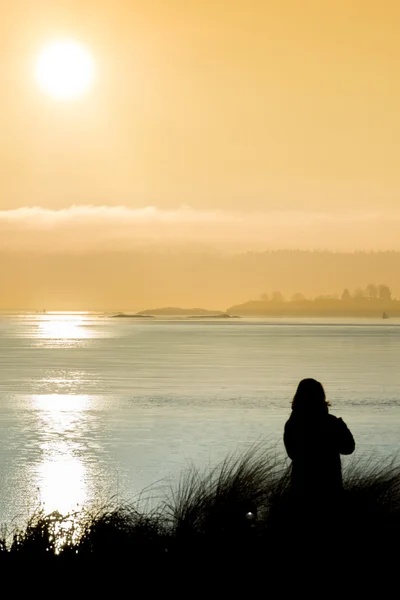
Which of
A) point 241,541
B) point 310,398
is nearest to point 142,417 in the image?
point 241,541

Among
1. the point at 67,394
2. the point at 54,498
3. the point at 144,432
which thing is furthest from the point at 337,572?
the point at 67,394


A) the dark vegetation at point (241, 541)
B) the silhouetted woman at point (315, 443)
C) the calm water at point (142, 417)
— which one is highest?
the silhouetted woman at point (315, 443)

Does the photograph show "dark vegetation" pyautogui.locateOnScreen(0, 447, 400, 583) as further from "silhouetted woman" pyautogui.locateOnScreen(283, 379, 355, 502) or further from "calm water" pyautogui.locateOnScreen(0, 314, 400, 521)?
"calm water" pyautogui.locateOnScreen(0, 314, 400, 521)

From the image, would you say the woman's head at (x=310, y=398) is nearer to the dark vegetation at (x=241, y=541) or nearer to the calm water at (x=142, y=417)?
the dark vegetation at (x=241, y=541)

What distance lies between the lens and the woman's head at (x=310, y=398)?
9.13m

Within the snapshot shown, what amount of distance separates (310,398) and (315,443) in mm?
469

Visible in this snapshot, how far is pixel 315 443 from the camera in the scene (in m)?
9.34

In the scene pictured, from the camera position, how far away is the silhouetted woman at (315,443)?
9195 millimetres

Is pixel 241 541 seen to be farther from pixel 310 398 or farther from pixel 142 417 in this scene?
pixel 142 417

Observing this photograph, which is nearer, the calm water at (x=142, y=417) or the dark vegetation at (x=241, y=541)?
the dark vegetation at (x=241, y=541)

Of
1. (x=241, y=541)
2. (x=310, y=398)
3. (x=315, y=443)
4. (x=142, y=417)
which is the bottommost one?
(x=142, y=417)

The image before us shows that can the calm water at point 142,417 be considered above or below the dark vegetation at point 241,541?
below

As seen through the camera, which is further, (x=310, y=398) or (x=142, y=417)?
(x=142, y=417)

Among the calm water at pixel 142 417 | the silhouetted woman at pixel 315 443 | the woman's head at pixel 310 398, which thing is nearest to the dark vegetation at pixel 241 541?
the silhouetted woman at pixel 315 443
